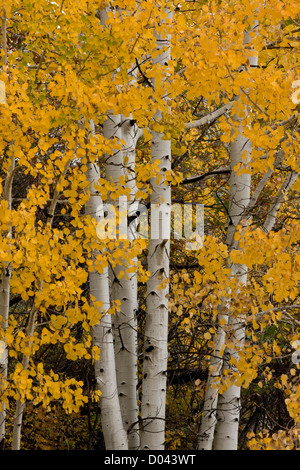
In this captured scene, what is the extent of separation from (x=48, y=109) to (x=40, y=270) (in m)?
1.29

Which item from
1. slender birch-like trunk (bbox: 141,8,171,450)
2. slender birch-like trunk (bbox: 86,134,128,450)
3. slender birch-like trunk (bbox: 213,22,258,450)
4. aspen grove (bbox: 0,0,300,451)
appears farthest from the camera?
slender birch-like trunk (bbox: 213,22,258,450)

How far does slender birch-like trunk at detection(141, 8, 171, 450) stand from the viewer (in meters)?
4.50

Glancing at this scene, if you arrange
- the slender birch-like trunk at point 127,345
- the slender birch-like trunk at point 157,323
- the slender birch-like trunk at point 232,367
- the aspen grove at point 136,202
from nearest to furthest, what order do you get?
the aspen grove at point 136,202
the slender birch-like trunk at point 157,323
the slender birch-like trunk at point 232,367
the slender birch-like trunk at point 127,345

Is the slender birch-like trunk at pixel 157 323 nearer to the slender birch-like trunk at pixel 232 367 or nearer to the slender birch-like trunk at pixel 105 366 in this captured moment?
the slender birch-like trunk at pixel 105 366

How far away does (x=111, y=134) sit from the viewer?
4996mm

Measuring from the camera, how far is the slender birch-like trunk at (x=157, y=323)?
14.8 feet

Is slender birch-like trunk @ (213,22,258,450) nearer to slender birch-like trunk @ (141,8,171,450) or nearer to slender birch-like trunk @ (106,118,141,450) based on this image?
slender birch-like trunk @ (141,8,171,450)

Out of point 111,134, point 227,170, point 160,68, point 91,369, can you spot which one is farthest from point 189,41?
point 91,369

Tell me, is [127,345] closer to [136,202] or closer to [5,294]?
[5,294]

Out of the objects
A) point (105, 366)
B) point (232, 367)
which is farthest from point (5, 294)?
point (232, 367)

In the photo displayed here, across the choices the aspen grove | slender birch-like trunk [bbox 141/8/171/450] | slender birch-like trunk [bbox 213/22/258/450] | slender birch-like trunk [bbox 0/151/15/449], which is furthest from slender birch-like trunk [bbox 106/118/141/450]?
slender birch-like trunk [bbox 0/151/15/449]

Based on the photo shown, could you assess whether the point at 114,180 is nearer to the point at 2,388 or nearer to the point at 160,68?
the point at 160,68

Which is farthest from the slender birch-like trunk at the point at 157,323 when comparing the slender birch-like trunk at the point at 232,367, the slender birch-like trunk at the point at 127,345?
the slender birch-like trunk at the point at 232,367
